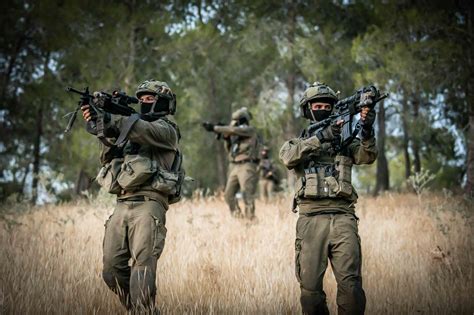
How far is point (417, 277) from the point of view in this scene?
4.92 meters

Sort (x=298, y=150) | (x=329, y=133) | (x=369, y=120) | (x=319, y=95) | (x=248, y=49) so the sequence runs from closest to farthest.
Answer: (x=369, y=120) → (x=329, y=133) → (x=298, y=150) → (x=319, y=95) → (x=248, y=49)

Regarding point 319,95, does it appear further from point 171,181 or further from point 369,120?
point 171,181

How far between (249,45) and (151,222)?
35.1 feet

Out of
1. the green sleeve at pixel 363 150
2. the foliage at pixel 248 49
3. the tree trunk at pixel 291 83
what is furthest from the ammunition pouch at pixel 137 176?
the tree trunk at pixel 291 83

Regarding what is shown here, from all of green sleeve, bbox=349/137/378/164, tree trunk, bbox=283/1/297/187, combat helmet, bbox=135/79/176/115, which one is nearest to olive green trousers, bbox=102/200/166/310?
combat helmet, bbox=135/79/176/115

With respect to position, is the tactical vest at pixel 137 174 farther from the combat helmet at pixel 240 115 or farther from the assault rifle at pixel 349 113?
the combat helmet at pixel 240 115

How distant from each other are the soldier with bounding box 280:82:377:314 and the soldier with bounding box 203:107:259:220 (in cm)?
440

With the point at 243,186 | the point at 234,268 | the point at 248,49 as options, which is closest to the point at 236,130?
the point at 243,186

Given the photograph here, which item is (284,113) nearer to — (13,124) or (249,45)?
(249,45)

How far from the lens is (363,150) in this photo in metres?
3.74

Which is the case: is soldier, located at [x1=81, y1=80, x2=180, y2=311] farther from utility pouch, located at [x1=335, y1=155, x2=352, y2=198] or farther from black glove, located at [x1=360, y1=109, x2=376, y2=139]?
black glove, located at [x1=360, y1=109, x2=376, y2=139]

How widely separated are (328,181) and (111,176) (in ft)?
5.68

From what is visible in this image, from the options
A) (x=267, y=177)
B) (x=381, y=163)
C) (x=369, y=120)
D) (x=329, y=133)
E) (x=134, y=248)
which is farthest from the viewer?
(x=381, y=163)

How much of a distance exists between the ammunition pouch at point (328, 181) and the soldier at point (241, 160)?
4.51 m
